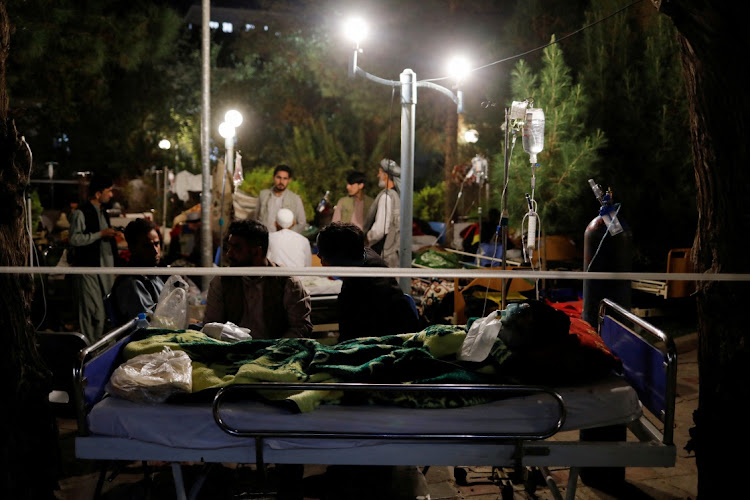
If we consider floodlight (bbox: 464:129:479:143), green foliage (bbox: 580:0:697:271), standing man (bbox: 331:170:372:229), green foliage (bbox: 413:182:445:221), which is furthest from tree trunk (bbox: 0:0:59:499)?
floodlight (bbox: 464:129:479:143)

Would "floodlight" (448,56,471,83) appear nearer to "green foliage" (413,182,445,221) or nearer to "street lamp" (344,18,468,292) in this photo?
"street lamp" (344,18,468,292)

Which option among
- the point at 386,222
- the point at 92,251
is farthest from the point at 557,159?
the point at 92,251

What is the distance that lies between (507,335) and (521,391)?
0.51 m

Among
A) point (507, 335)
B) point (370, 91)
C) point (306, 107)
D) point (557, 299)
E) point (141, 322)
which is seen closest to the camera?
point (507, 335)

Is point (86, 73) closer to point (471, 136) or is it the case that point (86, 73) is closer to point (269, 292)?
point (471, 136)

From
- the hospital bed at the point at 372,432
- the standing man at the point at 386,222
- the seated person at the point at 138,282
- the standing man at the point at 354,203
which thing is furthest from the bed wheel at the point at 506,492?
the standing man at the point at 354,203

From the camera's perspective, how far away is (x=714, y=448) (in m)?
3.53

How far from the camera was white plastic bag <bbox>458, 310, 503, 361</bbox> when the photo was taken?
11.4ft

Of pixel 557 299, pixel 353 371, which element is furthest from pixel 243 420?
pixel 557 299

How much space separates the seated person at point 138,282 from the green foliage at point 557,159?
596cm

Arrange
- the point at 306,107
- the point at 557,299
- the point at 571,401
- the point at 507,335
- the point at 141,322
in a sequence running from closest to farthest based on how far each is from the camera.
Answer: the point at 571,401, the point at 507,335, the point at 141,322, the point at 557,299, the point at 306,107

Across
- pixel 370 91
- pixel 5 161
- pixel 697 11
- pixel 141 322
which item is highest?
pixel 370 91

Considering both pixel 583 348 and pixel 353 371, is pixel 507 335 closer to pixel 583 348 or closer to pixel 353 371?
pixel 583 348

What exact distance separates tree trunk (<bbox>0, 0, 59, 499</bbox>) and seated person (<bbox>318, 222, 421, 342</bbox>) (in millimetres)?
1769
